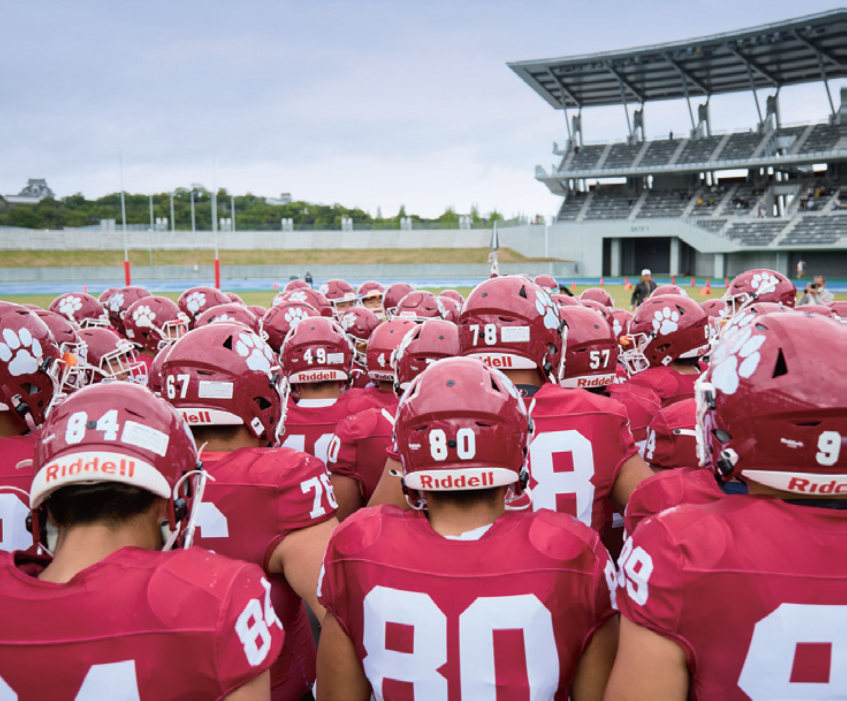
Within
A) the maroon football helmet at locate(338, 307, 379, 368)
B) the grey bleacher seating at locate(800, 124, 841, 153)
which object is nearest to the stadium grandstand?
the grey bleacher seating at locate(800, 124, 841, 153)

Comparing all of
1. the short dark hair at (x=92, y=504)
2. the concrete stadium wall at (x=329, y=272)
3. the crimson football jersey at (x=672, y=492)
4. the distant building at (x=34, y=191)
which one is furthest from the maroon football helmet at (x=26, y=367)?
the distant building at (x=34, y=191)

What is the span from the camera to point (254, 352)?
3.09 m

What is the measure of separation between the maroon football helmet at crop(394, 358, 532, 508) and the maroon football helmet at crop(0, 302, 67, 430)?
2.26 meters

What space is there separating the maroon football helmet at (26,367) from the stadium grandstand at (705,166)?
157ft

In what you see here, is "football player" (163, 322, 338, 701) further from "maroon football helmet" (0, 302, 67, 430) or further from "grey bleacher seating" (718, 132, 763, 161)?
"grey bleacher seating" (718, 132, 763, 161)

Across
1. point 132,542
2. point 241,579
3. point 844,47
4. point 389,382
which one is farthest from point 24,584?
point 844,47

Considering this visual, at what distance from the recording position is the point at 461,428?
208 centimetres

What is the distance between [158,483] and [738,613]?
62.0 inches

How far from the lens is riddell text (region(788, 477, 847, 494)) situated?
5.60ft

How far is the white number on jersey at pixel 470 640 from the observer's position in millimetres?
1849

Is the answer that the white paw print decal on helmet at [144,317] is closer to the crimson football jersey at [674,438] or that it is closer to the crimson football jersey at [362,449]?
the crimson football jersey at [362,449]

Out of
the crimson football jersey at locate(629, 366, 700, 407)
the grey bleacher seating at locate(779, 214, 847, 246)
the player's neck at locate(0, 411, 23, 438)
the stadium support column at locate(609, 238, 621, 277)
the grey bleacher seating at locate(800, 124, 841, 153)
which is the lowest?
the crimson football jersey at locate(629, 366, 700, 407)

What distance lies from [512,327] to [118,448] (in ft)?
7.24

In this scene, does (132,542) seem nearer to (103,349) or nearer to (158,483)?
(158,483)
